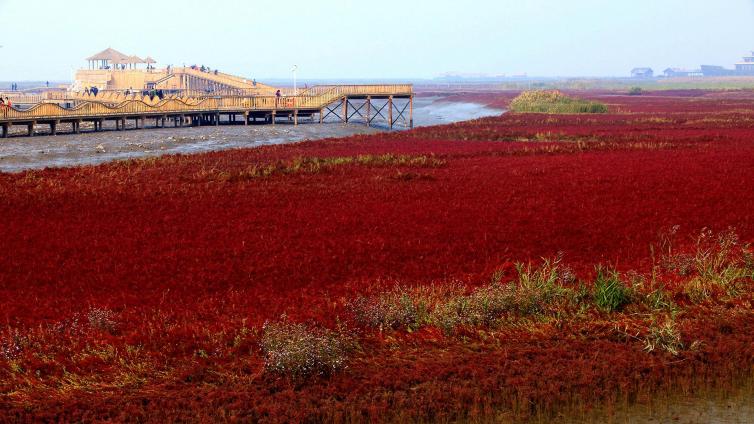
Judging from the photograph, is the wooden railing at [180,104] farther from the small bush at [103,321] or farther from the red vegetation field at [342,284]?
the small bush at [103,321]

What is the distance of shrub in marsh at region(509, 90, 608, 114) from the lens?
86750mm

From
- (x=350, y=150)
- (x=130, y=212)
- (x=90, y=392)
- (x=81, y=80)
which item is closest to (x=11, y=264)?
(x=130, y=212)

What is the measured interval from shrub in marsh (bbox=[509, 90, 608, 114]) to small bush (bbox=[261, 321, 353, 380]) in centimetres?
7692

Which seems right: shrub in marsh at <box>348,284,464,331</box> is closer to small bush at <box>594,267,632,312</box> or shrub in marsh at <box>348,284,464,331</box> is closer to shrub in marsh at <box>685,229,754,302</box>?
small bush at <box>594,267,632,312</box>

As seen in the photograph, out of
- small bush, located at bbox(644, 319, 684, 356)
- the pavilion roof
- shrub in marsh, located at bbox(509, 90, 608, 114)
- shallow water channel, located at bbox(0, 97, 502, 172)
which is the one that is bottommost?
small bush, located at bbox(644, 319, 684, 356)

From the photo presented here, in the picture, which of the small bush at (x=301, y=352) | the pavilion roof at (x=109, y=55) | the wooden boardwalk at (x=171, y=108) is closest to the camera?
the small bush at (x=301, y=352)

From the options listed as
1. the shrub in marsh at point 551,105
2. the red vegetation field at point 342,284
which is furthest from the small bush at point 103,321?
the shrub in marsh at point 551,105

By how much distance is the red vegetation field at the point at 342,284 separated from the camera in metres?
10.6

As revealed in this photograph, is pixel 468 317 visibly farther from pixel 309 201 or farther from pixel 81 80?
pixel 81 80

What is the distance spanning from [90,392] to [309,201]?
14112 millimetres

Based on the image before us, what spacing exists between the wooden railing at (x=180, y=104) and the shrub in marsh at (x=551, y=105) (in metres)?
17.4

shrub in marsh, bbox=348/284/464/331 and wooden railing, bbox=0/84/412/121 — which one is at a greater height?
wooden railing, bbox=0/84/412/121

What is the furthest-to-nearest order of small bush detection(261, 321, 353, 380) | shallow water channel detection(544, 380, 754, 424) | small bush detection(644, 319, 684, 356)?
1. small bush detection(644, 319, 684, 356)
2. small bush detection(261, 321, 353, 380)
3. shallow water channel detection(544, 380, 754, 424)

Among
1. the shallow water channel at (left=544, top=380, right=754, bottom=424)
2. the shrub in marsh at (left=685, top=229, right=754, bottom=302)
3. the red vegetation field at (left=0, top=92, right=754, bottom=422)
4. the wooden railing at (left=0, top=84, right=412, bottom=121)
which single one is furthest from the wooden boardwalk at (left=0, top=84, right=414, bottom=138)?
the shallow water channel at (left=544, top=380, right=754, bottom=424)
